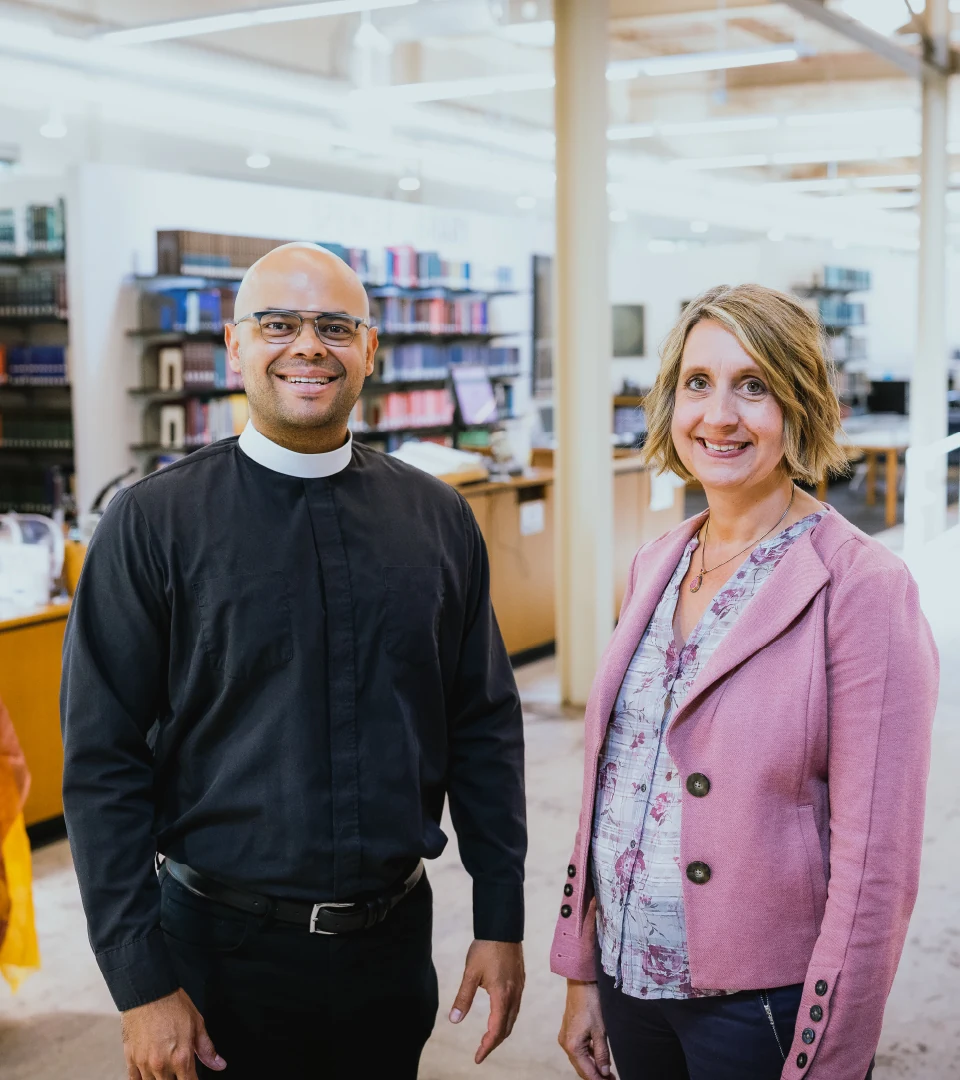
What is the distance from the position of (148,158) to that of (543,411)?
3780 millimetres

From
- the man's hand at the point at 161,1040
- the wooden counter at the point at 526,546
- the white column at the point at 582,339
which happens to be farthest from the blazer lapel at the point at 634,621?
the wooden counter at the point at 526,546

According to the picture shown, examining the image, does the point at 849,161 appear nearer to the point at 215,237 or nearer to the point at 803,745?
the point at 215,237

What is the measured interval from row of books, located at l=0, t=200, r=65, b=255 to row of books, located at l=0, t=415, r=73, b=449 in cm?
118

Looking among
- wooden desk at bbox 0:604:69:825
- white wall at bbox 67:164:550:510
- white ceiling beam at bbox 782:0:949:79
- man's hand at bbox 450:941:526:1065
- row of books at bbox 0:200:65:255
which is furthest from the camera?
row of books at bbox 0:200:65:255

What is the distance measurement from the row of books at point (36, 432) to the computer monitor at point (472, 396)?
319cm

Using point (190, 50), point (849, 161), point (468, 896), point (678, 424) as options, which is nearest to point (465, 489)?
point (468, 896)

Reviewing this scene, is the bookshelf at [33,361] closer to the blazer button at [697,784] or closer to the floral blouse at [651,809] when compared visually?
the floral blouse at [651,809]

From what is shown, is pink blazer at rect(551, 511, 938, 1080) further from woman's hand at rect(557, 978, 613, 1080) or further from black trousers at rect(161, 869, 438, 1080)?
black trousers at rect(161, 869, 438, 1080)

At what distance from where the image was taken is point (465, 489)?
240 inches

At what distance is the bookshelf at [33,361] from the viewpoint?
8.53 metres

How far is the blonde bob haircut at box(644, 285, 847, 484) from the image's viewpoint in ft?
4.56

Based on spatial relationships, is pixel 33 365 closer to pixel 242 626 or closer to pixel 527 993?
pixel 527 993

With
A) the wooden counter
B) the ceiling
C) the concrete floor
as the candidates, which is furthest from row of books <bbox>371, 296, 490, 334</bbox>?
the concrete floor

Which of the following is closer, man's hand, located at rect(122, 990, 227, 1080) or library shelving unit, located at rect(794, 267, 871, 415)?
man's hand, located at rect(122, 990, 227, 1080)
